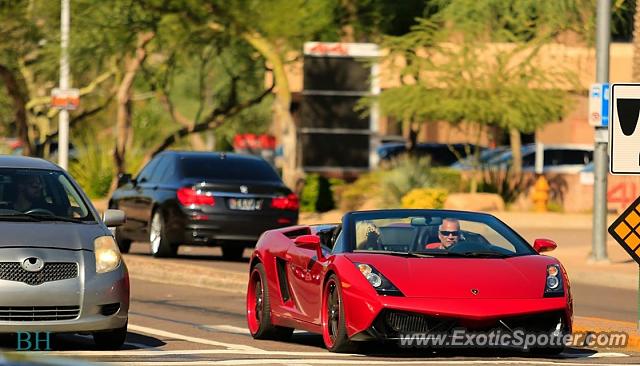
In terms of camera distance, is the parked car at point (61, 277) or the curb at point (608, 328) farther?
the curb at point (608, 328)

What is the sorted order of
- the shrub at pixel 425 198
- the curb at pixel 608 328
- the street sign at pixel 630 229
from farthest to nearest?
the shrub at pixel 425 198 < the street sign at pixel 630 229 < the curb at pixel 608 328

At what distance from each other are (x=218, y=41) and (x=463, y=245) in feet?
98.2

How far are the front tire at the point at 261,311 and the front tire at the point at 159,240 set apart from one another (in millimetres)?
10637

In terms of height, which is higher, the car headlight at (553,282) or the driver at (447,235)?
the driver at (447,235)

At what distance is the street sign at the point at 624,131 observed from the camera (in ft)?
45.6

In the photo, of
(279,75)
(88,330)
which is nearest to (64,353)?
(88,330)

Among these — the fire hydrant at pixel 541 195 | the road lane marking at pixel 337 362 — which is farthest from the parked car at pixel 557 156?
the road lane marking at pixel 337 362

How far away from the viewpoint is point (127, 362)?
1119 cm

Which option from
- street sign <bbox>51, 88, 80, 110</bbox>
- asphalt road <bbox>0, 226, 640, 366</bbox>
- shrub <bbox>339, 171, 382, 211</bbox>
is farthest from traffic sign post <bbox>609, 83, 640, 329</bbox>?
shrub <bbox>339, 171, 382, 211</bbox>

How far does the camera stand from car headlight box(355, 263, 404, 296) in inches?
465

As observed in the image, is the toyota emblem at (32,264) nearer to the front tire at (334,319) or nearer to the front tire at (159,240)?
the front tire at (334,319)

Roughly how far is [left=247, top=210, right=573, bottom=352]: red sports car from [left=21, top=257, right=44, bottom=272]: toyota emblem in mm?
2120

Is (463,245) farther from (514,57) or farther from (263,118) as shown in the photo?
(263,118)

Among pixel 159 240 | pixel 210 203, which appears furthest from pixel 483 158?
pixel 210 203
